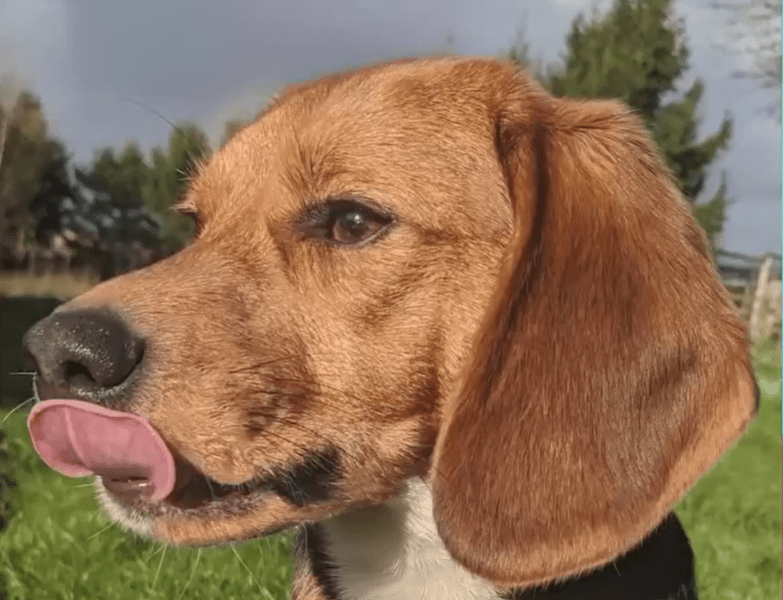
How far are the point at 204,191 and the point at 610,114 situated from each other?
1152mm

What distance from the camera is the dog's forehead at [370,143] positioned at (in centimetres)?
275

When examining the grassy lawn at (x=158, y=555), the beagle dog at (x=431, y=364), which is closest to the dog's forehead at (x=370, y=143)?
the beagle dog at (x=431, y=364)

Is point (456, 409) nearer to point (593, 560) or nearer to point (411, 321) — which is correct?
point (411, 321)

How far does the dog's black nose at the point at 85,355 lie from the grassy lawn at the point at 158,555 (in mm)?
1668

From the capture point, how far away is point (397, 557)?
2969 millimetres

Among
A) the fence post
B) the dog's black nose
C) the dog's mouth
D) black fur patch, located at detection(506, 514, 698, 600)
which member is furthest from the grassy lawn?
the dog's black nose

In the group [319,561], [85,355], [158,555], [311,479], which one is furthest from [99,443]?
[158,555]

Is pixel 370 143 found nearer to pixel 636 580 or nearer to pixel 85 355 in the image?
pixel 85 355

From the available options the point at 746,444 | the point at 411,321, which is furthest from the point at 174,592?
the point at 746,444

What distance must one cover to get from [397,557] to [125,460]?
2.92ft

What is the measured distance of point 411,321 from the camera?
8.78ft

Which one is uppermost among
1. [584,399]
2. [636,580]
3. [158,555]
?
[584,399]

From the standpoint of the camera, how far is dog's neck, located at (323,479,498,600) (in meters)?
2.89

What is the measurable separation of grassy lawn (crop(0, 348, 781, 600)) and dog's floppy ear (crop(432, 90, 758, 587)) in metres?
1.23
